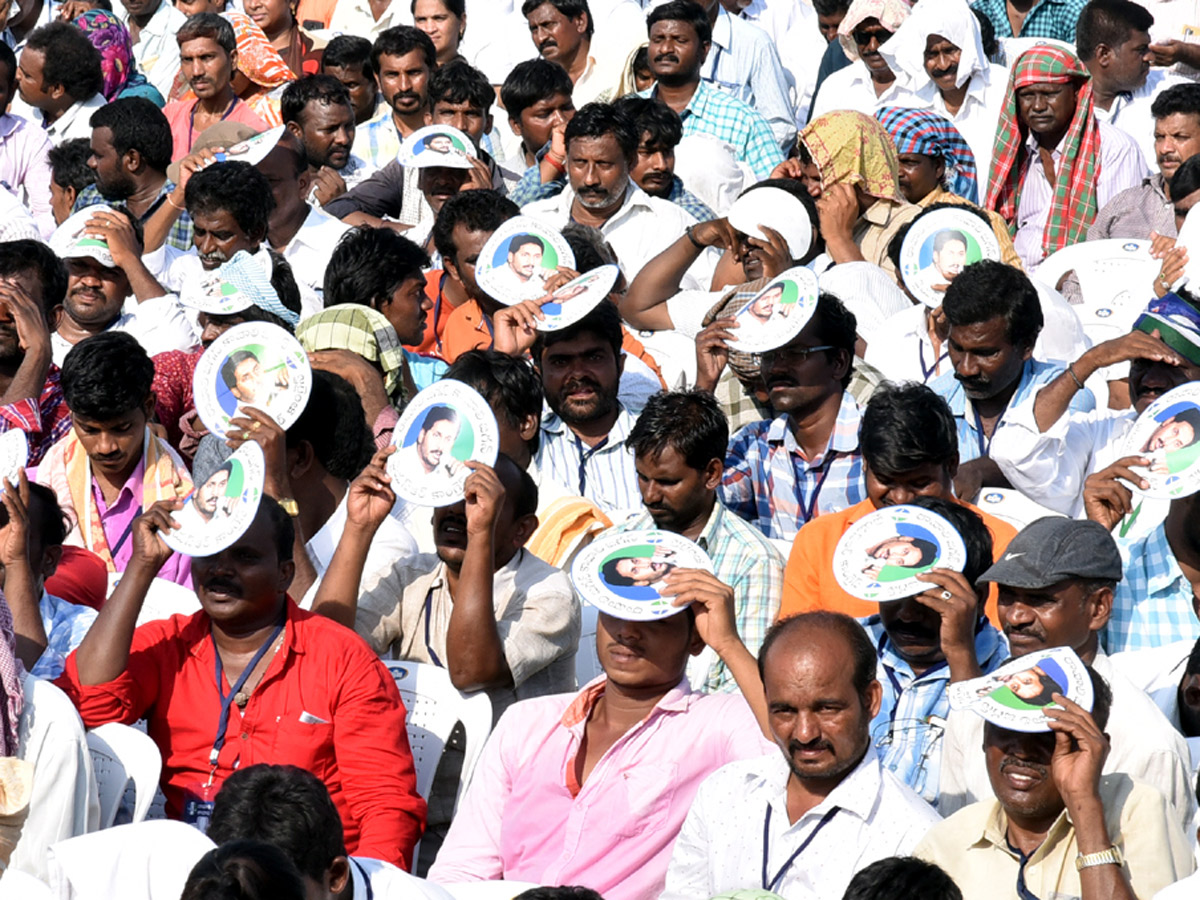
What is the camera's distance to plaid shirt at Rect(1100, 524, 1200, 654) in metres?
6.25

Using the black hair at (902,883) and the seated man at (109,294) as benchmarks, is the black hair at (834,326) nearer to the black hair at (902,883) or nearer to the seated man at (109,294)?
the seated man at (109,294)

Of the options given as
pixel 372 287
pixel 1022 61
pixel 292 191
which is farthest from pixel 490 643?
pixel 1022 61

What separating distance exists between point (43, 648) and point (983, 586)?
276cm

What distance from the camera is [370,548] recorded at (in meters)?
6.25

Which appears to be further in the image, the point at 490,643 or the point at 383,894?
the point at 490,643

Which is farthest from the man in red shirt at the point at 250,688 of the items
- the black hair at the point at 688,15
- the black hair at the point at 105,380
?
the black hair at the point at 688,15

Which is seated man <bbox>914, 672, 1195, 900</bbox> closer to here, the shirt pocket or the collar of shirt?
the shirt pocket

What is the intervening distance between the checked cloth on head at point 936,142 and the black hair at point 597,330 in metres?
2.44

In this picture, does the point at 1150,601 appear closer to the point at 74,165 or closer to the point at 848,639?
the point at 848,639

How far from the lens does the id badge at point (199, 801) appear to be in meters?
5.50

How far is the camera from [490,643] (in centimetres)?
576

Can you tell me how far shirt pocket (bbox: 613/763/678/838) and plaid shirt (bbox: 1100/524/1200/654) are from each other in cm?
173

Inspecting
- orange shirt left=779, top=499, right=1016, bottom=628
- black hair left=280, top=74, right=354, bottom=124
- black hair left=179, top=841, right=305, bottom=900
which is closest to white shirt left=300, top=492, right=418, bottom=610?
orange shirt left=779, top=499, right=1016, bottom=628

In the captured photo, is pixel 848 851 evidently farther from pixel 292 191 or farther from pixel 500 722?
pixel 292 191
